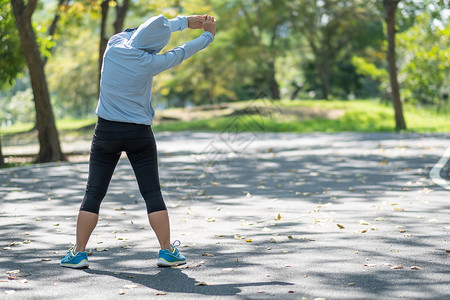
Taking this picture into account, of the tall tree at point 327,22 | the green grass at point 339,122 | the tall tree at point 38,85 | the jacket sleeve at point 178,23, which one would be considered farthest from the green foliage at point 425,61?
the jacket sleeve at point 178,23

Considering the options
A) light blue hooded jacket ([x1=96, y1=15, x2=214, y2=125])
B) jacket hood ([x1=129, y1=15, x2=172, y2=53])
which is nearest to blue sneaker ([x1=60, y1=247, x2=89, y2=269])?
light blue hooded jacket ([x1=96, y1=15, x2=214, y2=125])

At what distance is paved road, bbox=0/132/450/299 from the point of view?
16.1ft

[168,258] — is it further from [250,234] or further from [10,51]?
[10,51]

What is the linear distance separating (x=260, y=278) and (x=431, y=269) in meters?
1.28

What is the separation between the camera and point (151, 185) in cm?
557

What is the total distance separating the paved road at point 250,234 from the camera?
4918 mm

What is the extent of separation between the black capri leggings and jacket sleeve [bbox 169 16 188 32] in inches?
31.0

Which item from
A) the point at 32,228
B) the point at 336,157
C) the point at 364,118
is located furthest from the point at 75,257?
the point at 364,118

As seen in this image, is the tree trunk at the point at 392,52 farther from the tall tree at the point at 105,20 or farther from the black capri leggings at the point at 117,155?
the black capri leggings at the point at 117,155

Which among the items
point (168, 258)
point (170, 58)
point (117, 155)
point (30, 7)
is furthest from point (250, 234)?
point (30, 7)

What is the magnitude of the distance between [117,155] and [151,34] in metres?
1.02

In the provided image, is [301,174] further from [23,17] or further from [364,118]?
[364,118]

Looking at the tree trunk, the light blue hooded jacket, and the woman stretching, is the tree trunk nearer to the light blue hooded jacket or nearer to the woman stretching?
the woman stretching

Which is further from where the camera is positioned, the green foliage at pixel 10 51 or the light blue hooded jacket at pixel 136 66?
the green foliage at pixel 10 51
